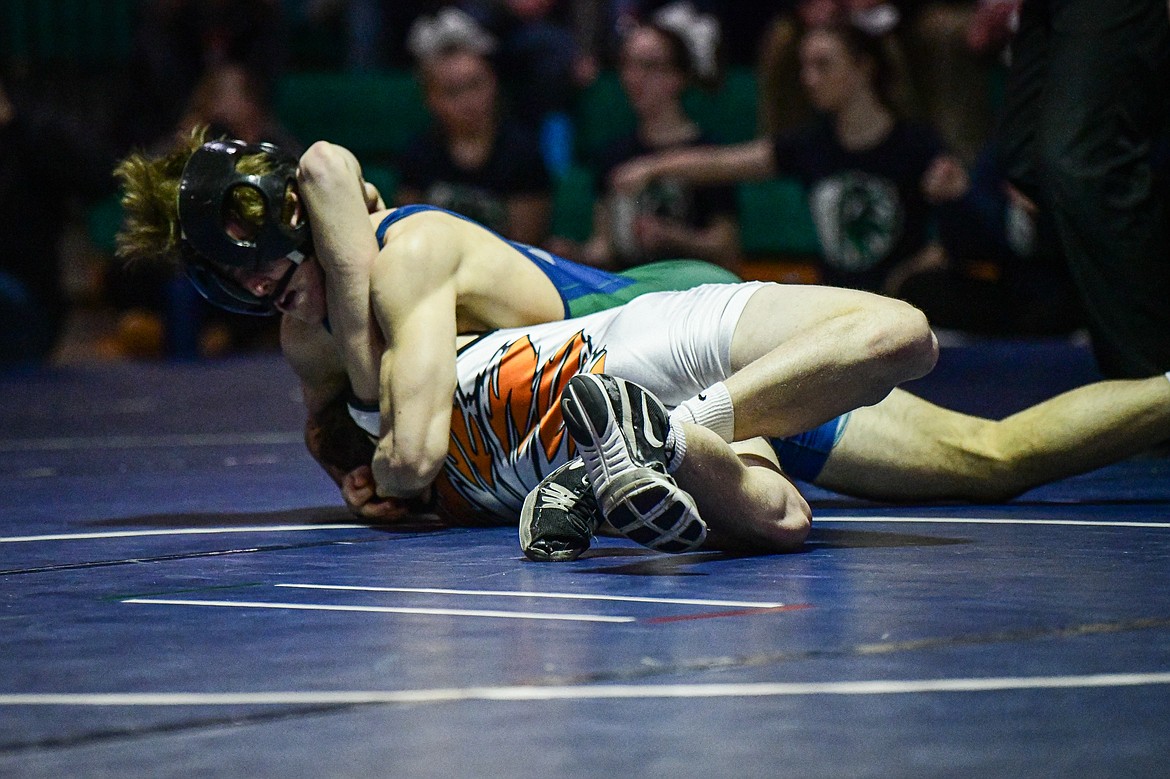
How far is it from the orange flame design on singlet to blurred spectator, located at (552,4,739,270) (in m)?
4.54

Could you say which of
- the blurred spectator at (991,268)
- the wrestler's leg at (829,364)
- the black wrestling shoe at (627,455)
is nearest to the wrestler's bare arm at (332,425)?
the wrestler's leg at (829,364)

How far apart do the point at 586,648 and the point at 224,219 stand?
4.85ft

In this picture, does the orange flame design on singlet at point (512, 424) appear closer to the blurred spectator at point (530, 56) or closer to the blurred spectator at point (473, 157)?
the blurred spectator at point (473, 157)

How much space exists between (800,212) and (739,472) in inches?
253

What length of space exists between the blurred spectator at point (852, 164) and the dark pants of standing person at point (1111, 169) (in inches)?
124

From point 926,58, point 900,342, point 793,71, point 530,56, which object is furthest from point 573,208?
point 900,342

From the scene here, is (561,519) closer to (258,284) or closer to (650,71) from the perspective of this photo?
(258,284)

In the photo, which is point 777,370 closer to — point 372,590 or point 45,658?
point 372,590

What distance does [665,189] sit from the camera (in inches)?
314

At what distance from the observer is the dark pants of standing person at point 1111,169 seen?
409 centimetres

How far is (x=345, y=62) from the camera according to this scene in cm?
1053

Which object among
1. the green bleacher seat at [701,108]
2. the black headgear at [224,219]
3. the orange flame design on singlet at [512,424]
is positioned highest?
the green bleacher seat at [701,108]

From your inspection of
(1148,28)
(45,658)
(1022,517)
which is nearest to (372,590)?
(45,658)

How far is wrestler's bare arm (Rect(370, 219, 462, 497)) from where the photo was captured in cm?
327
